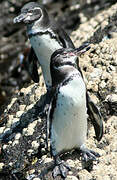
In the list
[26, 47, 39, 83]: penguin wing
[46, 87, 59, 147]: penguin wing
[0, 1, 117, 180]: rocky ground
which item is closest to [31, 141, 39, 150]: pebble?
[0, 1, 117, 180]: rocky ground

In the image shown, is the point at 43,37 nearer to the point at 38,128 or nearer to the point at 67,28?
the point at 38,128

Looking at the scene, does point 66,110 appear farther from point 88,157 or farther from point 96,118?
point 88,157

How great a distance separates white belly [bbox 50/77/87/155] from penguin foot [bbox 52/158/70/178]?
0.10 m

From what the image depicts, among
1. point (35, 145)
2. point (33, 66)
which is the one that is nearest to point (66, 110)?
point (35, 145)

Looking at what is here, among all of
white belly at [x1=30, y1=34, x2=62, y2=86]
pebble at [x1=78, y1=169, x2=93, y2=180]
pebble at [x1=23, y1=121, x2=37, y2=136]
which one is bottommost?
pebble at [x1=78, y1=169, x2=93, y2=180]

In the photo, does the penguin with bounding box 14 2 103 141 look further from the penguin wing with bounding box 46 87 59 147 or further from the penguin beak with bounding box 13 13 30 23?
the penguin wing with bounding box 46 87 59 147

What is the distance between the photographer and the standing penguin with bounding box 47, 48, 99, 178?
4.35 m

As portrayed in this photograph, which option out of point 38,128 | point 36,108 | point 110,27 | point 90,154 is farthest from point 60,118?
point 110,27

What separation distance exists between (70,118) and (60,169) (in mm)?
503

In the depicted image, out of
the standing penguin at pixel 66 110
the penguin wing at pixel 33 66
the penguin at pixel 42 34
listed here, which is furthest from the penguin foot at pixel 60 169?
the penguin wing at pixel 33 66

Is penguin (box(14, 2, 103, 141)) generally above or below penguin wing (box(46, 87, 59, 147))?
above

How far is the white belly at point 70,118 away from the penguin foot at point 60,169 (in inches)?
3.8

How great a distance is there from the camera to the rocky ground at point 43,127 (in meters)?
4.70

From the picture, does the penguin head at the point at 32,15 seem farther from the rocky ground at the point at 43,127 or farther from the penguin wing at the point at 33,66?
the rocky ground at the point at 43,127
